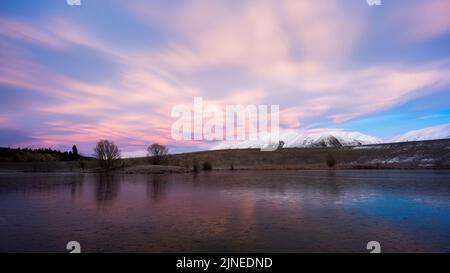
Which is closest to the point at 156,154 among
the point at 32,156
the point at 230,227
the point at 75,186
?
the point at 75,186

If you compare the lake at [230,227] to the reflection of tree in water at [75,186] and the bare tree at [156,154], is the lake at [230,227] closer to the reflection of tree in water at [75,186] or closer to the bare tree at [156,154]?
the reflection of tree in water at [75,186]

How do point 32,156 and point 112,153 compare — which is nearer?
point 112,153

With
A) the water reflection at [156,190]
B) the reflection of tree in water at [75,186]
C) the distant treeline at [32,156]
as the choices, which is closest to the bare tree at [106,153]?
the reflection of tree in water at [75,186]

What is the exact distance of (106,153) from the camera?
90812mm

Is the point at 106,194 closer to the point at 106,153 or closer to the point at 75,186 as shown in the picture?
the point at 75,186

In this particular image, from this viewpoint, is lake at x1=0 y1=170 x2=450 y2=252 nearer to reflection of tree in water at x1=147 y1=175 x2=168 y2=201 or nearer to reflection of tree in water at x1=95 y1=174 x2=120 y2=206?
reflection of tree in water at x1=95 y1=174 x2=120 y2=206

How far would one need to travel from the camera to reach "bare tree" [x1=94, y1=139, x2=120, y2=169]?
89875 mm

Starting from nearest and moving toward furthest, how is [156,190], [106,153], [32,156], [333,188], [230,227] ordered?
[230,227] → [156,190] → [333,188] → [106,153] → [32,156]

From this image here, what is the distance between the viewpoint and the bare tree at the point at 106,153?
89.9 metres
